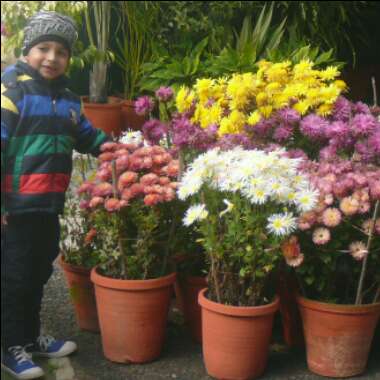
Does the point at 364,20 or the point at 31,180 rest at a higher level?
the point at 364,20

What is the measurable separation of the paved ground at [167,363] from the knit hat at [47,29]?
1407mm

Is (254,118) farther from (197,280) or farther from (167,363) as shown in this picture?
(167,363)

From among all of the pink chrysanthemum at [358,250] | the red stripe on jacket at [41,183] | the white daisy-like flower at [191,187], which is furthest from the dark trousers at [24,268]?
the pink chrysanthemum at [358,250]

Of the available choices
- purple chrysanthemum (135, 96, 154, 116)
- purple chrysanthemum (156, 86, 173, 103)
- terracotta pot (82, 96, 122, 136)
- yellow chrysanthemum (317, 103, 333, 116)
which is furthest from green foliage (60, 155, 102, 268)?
terracotta pot (82, 96, 122, 136)

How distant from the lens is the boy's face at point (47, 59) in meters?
3.59

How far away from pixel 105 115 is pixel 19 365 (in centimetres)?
377

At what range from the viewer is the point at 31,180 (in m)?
3.54

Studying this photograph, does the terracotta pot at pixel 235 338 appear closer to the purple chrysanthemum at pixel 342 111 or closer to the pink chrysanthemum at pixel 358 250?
the pink chrysanthemum at pixel 358 250

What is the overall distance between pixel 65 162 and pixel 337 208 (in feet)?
3.91

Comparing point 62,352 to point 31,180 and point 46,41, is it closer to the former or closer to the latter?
point 31,180

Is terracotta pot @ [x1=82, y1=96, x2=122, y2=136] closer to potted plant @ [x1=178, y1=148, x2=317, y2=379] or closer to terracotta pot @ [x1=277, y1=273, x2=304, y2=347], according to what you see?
terracotta pot @ [x1=277, y1=273, x2=304, y2=347]

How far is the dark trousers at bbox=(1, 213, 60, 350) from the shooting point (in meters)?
3.62

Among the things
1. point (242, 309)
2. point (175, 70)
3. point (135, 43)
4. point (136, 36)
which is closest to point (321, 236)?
point (242, 309)

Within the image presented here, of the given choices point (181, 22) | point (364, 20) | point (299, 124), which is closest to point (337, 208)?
point (299, 124)
